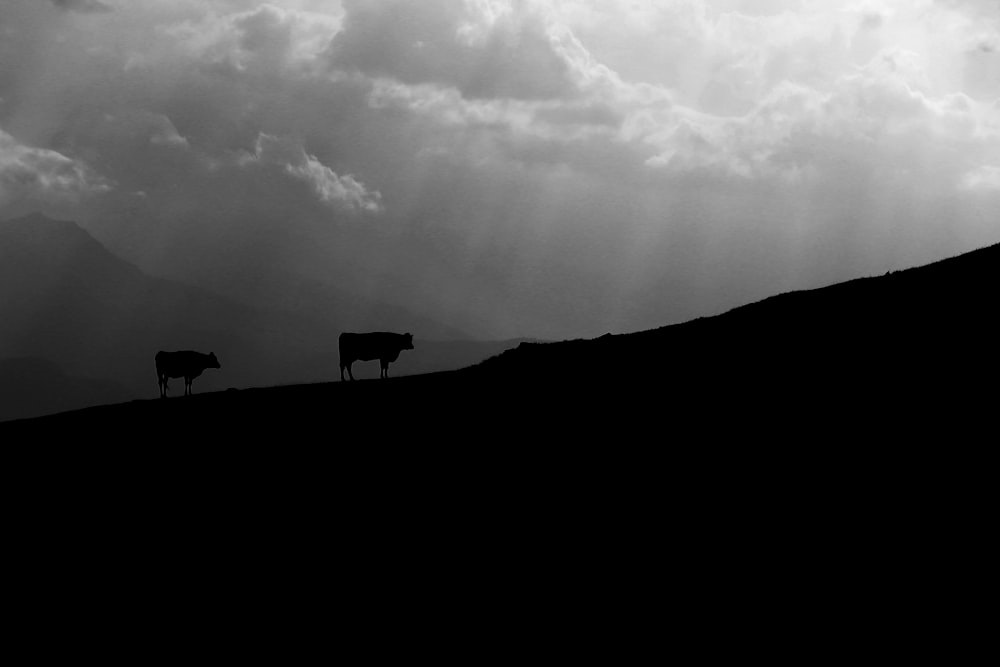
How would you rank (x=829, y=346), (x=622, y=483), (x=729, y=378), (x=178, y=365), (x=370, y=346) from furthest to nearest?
1. (x=178, y=365)
2. (x=370, y=346)
3. (x=829, y=346)
4. (x=729, y=378)
5. (x=622, y=483)

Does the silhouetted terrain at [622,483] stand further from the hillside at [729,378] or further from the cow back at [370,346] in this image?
the cow back at [370,346]

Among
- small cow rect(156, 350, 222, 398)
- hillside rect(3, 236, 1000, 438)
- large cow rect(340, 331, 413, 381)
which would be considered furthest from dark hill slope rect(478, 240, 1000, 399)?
small cow rect(156, 350, 222, 398)

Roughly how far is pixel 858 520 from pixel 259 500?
43.5 feet

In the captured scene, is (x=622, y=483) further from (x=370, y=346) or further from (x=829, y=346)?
(x=370, y=346)

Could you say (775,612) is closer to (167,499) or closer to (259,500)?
(259,500)

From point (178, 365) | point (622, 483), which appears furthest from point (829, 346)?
point (178, 365)

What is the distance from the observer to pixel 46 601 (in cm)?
1537

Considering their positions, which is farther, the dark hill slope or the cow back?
the cow back

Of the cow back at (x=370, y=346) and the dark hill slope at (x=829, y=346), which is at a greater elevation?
the cow back at (x=370, y=346)

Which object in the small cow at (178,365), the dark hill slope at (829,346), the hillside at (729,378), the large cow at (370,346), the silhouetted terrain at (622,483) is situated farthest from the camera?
the small cow at (178,365)

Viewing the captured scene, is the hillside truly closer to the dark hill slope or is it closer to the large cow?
the dark hill slope

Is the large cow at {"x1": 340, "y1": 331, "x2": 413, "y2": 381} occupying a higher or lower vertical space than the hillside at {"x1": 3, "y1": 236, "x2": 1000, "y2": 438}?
higher

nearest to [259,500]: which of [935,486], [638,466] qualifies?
[638,466]

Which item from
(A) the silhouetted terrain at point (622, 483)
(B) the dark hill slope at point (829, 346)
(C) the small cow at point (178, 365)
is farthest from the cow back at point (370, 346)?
(A) the silhouetted terrain at point (622, 483)
